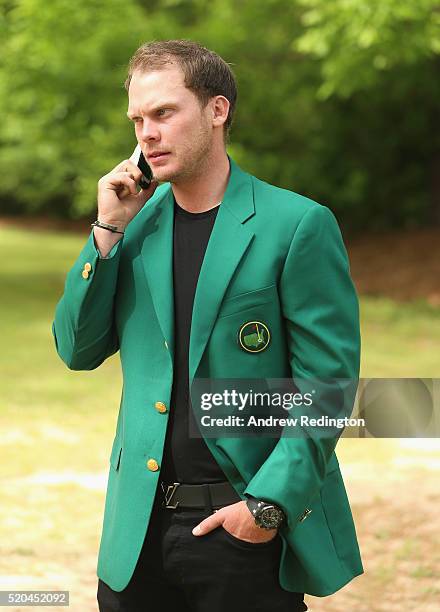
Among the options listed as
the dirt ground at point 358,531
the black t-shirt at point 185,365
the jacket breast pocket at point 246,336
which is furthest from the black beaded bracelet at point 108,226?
the dirt ground at point 358,531

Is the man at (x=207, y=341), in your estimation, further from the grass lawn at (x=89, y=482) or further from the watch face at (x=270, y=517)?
the grass lawn at (x=89, y=482)

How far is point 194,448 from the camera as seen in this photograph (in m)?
2.62

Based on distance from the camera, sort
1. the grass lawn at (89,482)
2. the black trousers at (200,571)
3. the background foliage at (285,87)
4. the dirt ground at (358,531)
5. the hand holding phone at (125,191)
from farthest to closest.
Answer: the background foliage at (285,87) → the grass lawn at (89,482) → the dirt ground at (358,531) → the hand holding phone at (125,191) → the black trousers at (200,571)

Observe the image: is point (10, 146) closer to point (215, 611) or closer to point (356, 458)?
point (356, 458)

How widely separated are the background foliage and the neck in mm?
11224

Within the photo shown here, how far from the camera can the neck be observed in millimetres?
2670

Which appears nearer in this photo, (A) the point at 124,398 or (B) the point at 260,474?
(B) the point at 260,474

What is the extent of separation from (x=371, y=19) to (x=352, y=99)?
10265mm

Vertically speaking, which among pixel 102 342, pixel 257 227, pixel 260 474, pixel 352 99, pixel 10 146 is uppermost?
pixel 257 227

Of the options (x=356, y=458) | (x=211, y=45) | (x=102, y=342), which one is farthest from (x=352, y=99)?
(x=102, y=342)

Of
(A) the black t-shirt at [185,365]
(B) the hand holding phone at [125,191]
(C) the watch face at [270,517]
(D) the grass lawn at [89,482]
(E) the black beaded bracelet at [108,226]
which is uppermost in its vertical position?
(B) the hand holding phone at [125,191]

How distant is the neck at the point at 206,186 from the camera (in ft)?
8.76

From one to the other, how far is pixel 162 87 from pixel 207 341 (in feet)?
2.10

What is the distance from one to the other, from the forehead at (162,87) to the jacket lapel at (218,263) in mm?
282
